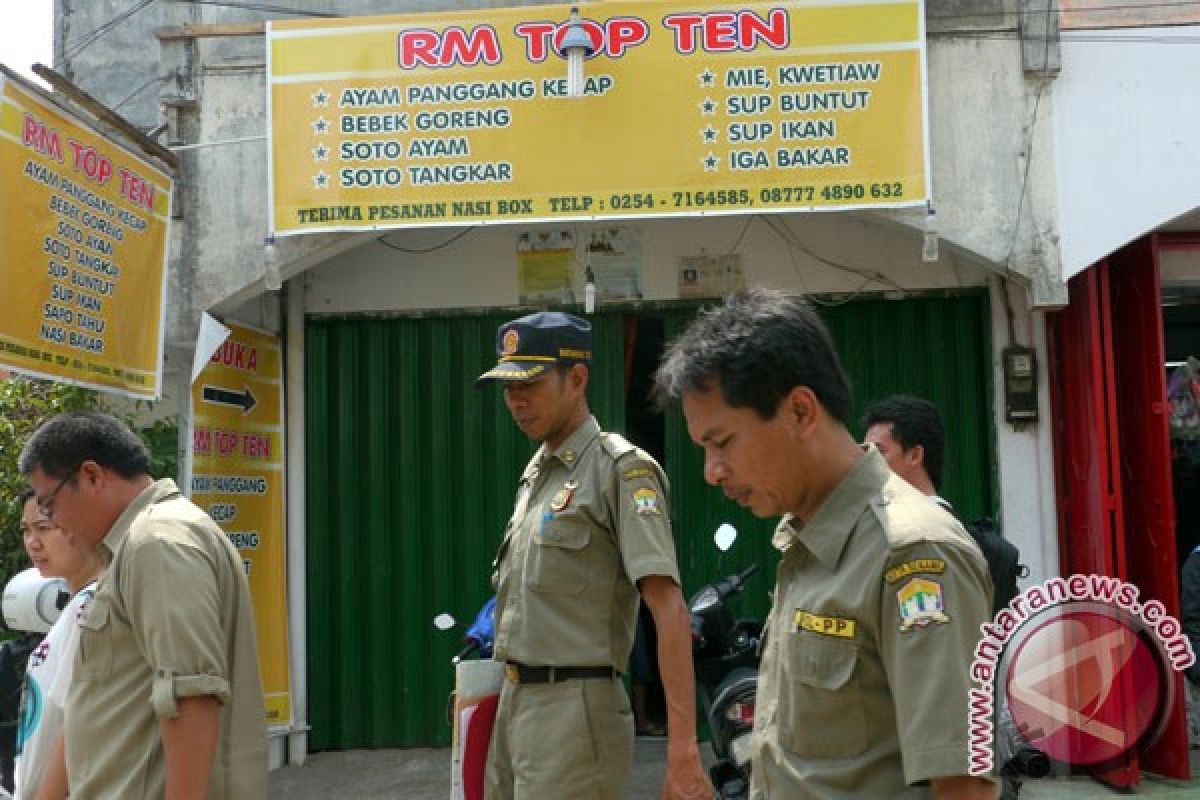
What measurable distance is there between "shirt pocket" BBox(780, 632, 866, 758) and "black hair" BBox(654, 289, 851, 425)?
360 mm

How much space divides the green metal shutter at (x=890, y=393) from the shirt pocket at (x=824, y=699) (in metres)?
4.96

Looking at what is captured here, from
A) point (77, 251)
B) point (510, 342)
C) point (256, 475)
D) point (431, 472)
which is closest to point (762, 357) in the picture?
point (510, 342)

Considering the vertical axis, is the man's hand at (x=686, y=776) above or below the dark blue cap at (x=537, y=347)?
below

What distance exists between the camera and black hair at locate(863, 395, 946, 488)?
3.67m

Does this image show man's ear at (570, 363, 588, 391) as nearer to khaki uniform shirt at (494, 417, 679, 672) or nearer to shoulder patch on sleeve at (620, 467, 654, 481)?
khaki uniform shirt at (494, 417, 679, 672)

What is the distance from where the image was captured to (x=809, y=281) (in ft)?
22.6

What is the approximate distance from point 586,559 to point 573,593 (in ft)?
0.32

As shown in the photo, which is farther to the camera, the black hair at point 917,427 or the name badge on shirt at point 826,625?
the black hair at point 917,427

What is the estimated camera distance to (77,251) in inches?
201

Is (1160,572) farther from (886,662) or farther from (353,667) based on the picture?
(886,662)

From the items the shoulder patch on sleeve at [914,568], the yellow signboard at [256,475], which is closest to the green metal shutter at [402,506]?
the yellow signboard at [256,475]

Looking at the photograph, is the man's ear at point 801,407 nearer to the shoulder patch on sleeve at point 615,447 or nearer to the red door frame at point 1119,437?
the shoulder patch on sleeve at point 615,447

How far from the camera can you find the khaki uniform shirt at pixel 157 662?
257 cm

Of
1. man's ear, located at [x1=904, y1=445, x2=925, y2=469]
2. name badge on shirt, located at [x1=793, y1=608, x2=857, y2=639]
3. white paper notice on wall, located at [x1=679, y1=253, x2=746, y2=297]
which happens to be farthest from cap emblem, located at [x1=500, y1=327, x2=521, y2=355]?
white paper notice on wall, located at [x1=679, y1=253, x2=746, y2=297]
